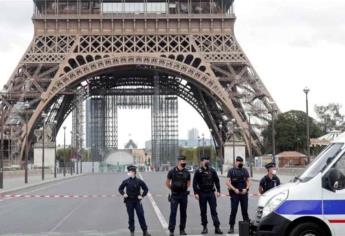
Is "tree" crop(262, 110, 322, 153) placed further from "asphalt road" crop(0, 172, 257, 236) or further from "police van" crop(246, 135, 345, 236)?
"police van" crop(246, 135, 345, 236)

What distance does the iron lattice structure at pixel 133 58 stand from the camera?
66188mm

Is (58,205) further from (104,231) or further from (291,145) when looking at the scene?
(291,145)

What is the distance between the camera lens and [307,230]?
10266 mm

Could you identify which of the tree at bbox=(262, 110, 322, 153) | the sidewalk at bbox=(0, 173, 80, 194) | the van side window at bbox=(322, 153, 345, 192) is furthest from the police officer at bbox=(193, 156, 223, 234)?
the tree at bbox=(262, 110, 322, 153)

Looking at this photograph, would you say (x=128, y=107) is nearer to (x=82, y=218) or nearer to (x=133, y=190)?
(x=82, y=218)

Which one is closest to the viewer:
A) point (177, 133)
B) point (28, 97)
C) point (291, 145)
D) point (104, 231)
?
point (104, 231)

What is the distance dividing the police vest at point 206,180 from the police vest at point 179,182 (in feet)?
1.31

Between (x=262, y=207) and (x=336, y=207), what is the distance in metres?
1.16

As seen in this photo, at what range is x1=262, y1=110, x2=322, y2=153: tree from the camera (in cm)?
7512

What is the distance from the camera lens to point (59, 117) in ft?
269

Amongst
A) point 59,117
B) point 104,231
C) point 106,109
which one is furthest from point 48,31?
point 104,231

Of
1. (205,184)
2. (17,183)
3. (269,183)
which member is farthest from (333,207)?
(17,183)

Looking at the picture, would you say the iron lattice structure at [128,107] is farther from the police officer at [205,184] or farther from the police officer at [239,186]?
the police officer at [205,184]

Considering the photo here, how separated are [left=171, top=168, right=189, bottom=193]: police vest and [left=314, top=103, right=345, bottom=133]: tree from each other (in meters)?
84.9
